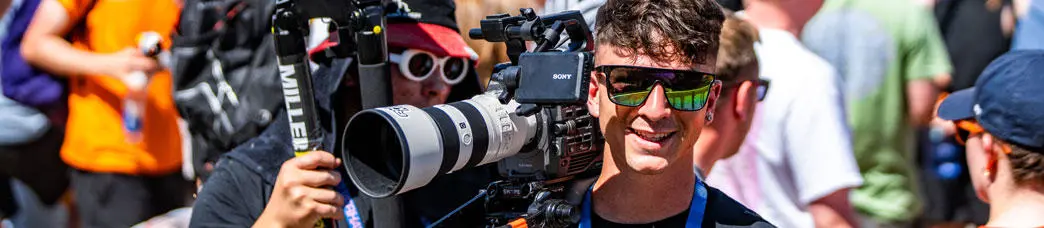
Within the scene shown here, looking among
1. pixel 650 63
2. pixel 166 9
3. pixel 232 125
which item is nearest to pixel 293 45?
pixel 650 63

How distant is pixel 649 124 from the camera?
7.38ft

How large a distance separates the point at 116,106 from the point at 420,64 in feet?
7.41

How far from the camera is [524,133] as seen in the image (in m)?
2.35

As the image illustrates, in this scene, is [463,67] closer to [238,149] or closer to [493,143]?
[238,149]

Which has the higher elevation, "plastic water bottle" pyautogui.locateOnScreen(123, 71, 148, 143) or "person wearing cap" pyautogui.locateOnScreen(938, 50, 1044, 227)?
"person wearing cap" pyautogui.locateOnScreen(938, 50, 1044, 227)

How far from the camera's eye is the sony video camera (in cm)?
221

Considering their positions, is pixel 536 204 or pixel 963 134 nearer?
pixel 536 204

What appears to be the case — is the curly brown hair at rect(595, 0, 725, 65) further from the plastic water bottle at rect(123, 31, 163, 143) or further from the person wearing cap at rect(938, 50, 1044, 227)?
the plastic water bottle at rect(123, 31, 163, 143)

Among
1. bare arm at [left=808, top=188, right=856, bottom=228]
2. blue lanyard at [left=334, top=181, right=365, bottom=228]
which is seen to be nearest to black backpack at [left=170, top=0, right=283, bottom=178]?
blue lanyard at [left=334, top=181, right=365, bottom=228]

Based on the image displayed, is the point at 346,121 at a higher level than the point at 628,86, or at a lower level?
lower

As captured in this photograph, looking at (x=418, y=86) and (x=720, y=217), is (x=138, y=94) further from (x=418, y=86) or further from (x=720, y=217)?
(x=720, y=217)

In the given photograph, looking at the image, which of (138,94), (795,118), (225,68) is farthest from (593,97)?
(138,94)

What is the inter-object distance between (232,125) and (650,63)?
7.50 feet

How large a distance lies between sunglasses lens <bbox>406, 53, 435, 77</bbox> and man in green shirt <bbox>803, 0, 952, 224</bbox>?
1.82 metres
